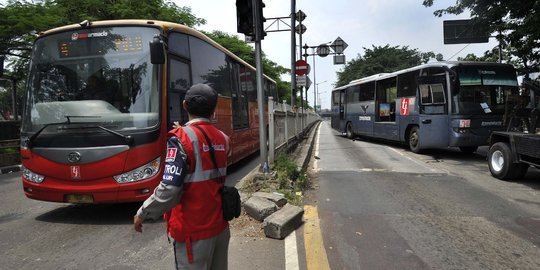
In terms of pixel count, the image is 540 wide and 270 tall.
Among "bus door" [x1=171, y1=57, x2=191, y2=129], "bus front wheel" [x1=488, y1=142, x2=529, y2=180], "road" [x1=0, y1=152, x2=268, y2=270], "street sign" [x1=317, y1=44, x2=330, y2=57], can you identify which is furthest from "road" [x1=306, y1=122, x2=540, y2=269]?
"street sign" [x1=317, y1=44, x2=330, y2=57]

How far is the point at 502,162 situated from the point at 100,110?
819 centimetres

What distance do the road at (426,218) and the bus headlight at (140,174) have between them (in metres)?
2.46

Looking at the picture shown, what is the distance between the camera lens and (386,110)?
16797 mm

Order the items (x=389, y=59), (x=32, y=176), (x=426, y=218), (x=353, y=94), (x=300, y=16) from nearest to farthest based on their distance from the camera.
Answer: (x=426, y=218)
(x=32, y=176)
(x=300, y=16)
(x=353, y=94)
(x=389, y=59)

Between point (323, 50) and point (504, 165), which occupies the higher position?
point (323, 50)

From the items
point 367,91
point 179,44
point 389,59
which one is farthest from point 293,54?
point 389,59

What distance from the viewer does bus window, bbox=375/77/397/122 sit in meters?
16.1

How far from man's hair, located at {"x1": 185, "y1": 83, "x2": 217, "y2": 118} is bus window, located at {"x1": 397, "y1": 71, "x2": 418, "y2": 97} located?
1256 centimetres

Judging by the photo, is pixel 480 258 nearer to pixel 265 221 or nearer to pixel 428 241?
pixel 428 241

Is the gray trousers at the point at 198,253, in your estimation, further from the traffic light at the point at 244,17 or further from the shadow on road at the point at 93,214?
the traffic light at the point at 244,17

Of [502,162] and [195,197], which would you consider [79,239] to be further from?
[502,162]

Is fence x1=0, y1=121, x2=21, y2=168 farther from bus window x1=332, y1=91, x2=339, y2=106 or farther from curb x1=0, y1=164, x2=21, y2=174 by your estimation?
bus window x1=332, y1=91, x2=339, y2=106

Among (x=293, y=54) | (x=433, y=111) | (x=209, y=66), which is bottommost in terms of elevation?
(x=433, y=111)

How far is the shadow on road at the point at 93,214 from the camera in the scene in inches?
239
